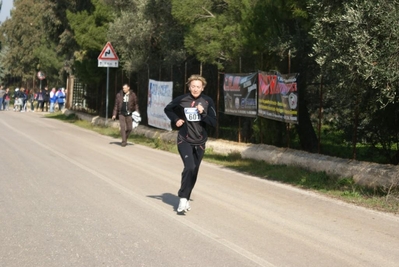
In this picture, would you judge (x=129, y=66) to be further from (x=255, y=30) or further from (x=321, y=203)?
(x=321, y=203)

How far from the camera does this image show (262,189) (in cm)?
1288

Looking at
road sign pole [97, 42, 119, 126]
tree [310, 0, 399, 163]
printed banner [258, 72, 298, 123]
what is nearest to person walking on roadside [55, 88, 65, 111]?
road sign pole [97, 42, 119, 126]

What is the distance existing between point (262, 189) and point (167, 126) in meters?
10.7

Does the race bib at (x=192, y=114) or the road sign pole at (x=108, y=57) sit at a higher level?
the road sign pole at (x=108, y=57)

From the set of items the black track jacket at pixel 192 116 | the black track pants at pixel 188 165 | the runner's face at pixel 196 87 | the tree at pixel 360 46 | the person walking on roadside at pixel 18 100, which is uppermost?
the tree at pixel 360 46

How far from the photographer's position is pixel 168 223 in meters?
9.02

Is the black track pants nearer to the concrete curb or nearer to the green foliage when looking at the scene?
the concrete curb

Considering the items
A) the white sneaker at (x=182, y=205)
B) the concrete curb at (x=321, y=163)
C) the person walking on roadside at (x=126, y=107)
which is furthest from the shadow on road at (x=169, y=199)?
the person walking on roadside at (x=126, y=107)

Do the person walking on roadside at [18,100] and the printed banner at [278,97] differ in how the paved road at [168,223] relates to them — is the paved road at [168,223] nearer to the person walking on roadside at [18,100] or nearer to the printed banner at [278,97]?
the printed banner at [278,97]

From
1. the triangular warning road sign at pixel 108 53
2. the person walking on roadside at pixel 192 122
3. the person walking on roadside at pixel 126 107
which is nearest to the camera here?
the person walking on roadside at pixel 192 122

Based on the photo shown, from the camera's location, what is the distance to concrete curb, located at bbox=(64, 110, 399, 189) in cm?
1223

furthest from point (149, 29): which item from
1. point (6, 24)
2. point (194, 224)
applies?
point (6, 24)

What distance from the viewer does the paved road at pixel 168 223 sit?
23.9ft

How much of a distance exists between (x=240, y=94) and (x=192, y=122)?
8.85 m
